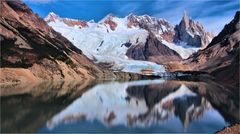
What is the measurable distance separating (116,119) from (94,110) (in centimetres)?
921

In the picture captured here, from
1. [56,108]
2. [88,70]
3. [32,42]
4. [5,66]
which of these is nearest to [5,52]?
[5,66]

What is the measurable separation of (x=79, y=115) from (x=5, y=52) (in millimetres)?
84406

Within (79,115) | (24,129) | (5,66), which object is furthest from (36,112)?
(5,66)

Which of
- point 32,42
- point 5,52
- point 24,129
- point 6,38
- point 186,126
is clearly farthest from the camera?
point 32,42

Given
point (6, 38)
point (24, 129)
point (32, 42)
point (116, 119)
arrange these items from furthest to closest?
point (32, 42)
point (6, 38)
point (116, 119)
point (24, 129)

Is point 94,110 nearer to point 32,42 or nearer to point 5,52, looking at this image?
point 5,52

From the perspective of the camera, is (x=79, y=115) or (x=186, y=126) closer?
(x=186, y=126)

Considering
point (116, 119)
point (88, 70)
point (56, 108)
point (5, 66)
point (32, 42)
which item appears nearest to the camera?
point (116, 119)

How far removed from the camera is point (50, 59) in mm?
146250

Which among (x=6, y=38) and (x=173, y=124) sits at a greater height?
(x=6, y=38)

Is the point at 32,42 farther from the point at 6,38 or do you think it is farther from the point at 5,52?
the point at 5,52

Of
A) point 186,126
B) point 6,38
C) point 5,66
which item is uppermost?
point 6,38

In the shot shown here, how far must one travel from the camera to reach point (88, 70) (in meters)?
177

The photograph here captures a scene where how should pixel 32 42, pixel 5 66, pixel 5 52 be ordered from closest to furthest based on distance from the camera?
pixel 5 66 < pixel 5 52 < pixel 32 42
